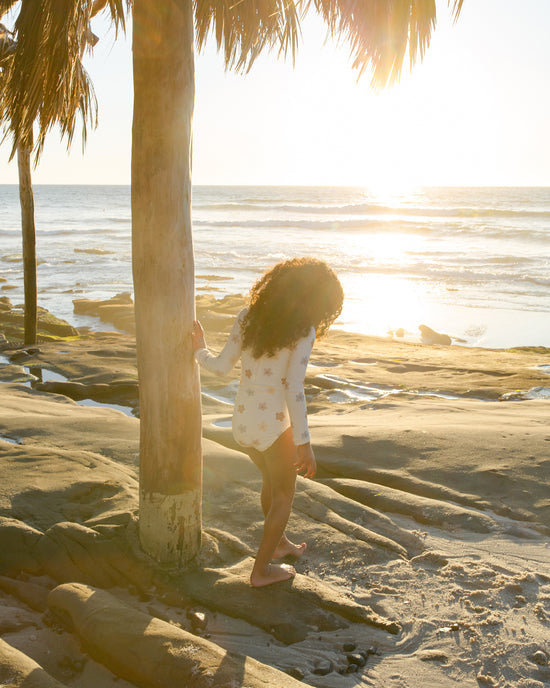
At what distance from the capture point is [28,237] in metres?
10.2

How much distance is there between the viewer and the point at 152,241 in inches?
129

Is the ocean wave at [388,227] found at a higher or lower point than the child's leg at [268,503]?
higher

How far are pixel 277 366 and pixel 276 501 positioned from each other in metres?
0.72

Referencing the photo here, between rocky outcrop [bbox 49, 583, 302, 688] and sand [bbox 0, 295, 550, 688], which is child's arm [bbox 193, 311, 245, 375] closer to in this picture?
sand [bbox 0, 295, 550, 688]

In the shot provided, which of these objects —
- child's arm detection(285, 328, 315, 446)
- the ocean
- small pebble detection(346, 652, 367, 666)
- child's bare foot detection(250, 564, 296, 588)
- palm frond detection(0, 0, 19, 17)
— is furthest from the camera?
the ocean

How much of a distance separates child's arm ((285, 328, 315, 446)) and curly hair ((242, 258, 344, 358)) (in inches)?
2.4

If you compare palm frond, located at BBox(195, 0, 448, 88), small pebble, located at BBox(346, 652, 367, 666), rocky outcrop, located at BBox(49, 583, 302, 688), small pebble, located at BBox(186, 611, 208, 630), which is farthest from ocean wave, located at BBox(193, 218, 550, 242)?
rocky outcrop, located at BBox(49, 583, 302, 688)

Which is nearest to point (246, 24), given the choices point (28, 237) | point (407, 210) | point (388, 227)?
point (28, 237)

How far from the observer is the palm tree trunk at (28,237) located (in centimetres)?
986

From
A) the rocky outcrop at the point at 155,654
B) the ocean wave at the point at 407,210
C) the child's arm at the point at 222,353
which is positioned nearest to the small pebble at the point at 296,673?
the rocky outcrop at the point at 155,654

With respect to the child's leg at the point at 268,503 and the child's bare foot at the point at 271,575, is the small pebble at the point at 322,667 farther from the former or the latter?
the child's leg at the point at 268,503

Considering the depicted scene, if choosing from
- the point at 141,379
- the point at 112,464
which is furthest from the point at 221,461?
the point at 141,379

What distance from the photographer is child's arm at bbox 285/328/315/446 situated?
325 centimetres

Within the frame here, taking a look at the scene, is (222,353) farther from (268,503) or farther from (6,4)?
(6,4)
